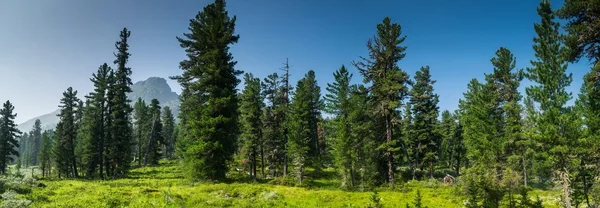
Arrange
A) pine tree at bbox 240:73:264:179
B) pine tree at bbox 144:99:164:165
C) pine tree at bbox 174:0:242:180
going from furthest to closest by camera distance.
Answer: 1. pine tree at bbox 144:99:164:165
2. pine tree at bbox 240:73:264:179
3. pine tree at bbox 174:0:242:180

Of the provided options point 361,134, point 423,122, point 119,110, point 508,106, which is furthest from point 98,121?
point 508,106

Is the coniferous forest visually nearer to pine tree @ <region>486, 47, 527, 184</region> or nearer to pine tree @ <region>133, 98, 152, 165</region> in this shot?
pine tree @ <region>486, 47, 527, 184</region>

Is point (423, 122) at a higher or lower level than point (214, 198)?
higher

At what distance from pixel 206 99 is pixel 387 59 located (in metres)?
18.3

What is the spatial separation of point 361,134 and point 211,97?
16637 mm

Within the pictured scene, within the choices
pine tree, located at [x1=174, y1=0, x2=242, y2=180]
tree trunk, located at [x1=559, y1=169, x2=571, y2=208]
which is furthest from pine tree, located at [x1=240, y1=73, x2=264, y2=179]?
tree trunk, located at [x1=559, y1=169, x2=571, y2=208]

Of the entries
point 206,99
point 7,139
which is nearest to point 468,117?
point 206,99

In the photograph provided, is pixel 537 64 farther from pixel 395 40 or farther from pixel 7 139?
pixel 7 139

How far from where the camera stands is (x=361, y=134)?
111 feet

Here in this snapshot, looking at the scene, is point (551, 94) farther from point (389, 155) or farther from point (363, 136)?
point (363, 136)

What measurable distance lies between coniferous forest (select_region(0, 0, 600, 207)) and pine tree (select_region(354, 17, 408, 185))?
13 centimetres

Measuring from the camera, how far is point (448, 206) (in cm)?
2041

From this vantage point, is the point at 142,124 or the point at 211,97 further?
the point at 142,124

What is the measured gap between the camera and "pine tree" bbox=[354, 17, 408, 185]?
3020 cm
